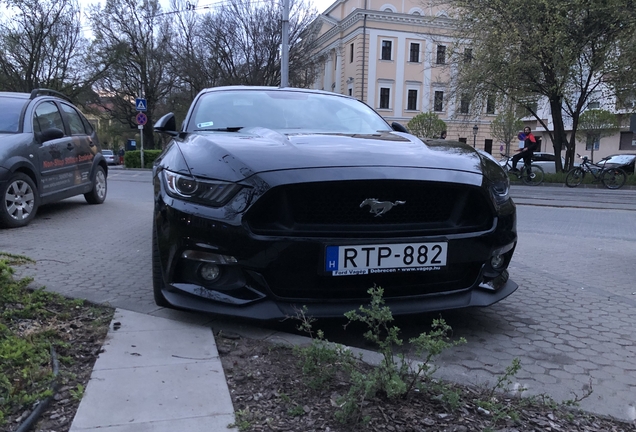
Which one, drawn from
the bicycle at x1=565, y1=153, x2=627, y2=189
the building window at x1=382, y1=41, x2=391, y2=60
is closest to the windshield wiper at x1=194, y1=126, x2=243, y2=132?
the bicycle at x1=565, y1=153, x2=627, y2=189

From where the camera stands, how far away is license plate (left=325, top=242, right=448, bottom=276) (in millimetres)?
2609

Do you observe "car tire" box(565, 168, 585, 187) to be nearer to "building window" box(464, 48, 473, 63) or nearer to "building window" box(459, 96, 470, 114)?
"building window" box(459, 96, 470, 114)

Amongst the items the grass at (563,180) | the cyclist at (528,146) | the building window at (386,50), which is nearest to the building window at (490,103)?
the grass at (563,180)

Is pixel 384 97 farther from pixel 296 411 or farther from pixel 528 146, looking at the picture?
pixel 296 411

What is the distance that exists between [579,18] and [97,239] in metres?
20.2

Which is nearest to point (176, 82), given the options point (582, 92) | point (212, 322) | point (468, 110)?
point (468, 110)

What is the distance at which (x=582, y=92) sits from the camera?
22156 mm

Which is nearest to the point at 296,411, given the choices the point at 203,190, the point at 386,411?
the point at 386,411

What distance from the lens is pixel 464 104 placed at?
78.7 feet

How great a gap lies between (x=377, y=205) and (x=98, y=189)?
22.8 ft

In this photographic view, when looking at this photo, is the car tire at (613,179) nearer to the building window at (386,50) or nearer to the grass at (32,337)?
the grass at (32,337)

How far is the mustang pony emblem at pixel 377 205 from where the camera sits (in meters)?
2.70

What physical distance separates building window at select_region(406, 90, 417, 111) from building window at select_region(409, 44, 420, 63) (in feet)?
9.11

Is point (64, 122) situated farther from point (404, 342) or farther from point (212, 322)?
point (404, 342)
